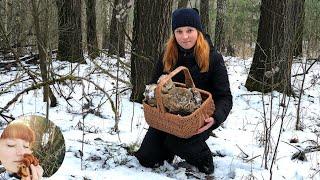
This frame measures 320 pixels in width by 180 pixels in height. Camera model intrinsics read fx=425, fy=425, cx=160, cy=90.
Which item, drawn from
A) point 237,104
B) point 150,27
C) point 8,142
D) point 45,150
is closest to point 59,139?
point 45,150

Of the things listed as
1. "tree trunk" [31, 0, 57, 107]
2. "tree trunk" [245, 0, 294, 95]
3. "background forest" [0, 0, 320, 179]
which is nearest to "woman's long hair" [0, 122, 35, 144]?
"background forest" [0, 0, 320, 179]

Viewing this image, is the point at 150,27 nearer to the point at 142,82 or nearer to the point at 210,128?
the point at 142,82

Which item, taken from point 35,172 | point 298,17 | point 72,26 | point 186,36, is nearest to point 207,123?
point 186,36

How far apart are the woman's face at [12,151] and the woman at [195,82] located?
6.82 feet

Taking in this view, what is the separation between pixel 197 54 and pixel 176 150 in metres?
0.76

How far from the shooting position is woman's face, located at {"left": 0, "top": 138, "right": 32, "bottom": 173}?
3.62 feet

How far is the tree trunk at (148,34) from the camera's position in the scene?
4957mm

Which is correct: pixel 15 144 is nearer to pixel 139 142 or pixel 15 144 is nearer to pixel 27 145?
pixel 27 145

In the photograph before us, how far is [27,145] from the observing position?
114 cm

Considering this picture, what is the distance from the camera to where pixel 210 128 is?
3273mm

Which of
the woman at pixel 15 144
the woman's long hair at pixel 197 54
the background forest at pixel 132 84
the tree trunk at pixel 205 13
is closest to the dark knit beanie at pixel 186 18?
the woman's long hair at pixel 197 54

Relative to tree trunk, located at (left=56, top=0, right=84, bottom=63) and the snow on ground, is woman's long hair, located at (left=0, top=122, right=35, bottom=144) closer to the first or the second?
the snow on ground

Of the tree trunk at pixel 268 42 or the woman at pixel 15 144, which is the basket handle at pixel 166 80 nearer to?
the woman at pixel 15 144

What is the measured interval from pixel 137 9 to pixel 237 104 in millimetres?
1999
